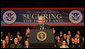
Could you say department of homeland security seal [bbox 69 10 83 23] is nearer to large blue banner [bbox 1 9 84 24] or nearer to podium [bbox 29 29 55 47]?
large blue banner [bbox 1 9 84 24]

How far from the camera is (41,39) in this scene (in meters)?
3.00

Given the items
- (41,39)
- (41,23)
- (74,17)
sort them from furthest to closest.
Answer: (74,17), (41,23), (41,39)

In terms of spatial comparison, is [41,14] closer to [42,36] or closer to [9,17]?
[9,17]

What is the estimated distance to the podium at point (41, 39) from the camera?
9.72ft

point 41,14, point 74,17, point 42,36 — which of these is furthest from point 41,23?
point 74,17

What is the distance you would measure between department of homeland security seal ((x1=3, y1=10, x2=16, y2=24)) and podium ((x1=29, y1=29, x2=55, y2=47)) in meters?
7.08

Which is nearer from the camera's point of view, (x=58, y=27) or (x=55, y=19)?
(x=55, y=19)

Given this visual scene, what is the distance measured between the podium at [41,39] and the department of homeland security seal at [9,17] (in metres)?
7.08

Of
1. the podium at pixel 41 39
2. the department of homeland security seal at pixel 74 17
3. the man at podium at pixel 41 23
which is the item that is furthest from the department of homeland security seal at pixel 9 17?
the podium at pixel 41 39

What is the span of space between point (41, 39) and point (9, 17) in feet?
23.8

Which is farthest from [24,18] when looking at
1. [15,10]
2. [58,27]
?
[58,27]
